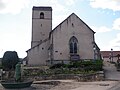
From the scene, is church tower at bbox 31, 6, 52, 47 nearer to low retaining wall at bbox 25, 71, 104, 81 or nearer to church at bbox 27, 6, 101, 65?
church at bbox 27, 6, 101, 65

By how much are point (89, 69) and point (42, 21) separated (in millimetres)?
29331

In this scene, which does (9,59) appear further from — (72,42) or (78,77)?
(72,42)

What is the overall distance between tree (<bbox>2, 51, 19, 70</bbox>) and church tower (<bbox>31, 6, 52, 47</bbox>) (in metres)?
26.0

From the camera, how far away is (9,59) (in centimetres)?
3500

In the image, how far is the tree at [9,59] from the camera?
35.0 m

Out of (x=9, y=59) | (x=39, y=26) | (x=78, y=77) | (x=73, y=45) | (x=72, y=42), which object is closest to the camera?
(x=78, y=77)

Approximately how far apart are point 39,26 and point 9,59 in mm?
27284

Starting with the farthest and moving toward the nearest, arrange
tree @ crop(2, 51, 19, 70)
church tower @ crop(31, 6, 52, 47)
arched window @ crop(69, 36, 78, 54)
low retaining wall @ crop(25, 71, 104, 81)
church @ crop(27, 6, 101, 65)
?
church tower @ crop(31, 6, 52, 47), arched window @ crop(69, 36, 78, 54), church @ crop(27, 6, 101, 65), tree @ crop(2, 51, 19, 70), low retaining wall @ crop(25, 71, 104, 81)

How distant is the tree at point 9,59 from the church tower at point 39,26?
25958mm

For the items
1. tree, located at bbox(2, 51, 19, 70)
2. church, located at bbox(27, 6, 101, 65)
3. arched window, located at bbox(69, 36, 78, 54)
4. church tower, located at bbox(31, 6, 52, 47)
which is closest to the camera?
tree, located at bbox(2, 51, 19, 70)

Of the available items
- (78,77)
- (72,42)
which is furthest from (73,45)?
(78,77)

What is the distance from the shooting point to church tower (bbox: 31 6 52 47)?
61.5m

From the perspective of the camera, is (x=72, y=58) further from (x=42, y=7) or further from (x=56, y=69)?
(x=42, y=7)

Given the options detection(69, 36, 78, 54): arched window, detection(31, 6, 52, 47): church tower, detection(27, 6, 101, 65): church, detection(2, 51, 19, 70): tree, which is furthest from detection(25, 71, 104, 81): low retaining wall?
detection(31, 6, 52, 47): church tower
